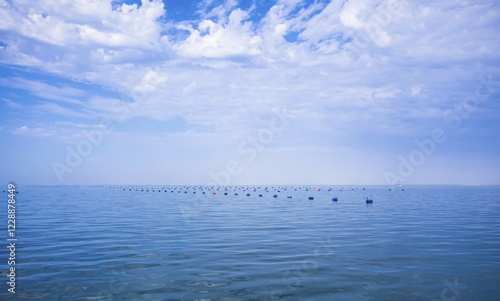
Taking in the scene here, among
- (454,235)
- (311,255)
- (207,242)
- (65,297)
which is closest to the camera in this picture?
(65,297)

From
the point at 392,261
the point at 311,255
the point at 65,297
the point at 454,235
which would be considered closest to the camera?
the point at 65,297

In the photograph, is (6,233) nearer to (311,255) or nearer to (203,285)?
(203,285)

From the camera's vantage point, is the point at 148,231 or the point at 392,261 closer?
the point at 392,261

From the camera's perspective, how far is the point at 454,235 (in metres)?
31.7

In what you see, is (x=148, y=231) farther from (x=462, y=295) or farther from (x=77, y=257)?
(x=462, y=295)

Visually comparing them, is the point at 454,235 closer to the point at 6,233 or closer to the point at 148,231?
the point at 148,231

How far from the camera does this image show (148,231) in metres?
35.0

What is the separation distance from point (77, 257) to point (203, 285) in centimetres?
1148

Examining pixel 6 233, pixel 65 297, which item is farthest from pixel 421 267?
pixel 6 233

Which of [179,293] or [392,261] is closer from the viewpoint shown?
[179,293]

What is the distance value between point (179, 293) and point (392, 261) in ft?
46.7

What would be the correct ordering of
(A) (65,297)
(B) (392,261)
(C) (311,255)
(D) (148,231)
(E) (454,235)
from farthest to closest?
1. (D) (148,231)
2. (E) (454,235)
3. (C) (311,255)
4. (B) (392,261)
5. (A) (65,297)

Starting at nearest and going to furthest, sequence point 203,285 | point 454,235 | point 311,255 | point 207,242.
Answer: point 203,285, point 311,255, point 207,242, point 454,235

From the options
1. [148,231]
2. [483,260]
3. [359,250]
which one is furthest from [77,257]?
[483,260]
